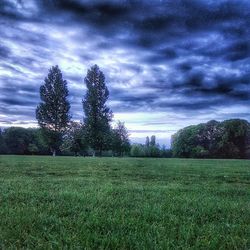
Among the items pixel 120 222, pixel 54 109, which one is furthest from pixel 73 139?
pixel 120 222

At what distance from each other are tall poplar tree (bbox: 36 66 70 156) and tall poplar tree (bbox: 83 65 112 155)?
16.4 ft

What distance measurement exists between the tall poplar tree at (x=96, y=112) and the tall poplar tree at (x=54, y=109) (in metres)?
5.00

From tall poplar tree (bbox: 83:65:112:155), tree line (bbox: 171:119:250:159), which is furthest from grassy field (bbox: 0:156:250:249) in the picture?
tree line (bbox: 171:119:250:159)

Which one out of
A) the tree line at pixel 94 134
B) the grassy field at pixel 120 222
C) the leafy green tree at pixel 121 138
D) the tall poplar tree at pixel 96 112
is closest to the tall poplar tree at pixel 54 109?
the tree line at pixel 94 134

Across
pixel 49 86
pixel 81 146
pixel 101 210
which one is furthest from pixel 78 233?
pixel 81 146

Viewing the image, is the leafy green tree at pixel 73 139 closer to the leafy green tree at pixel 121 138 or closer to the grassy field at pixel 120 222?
the leafy green tree at pixel 121 138

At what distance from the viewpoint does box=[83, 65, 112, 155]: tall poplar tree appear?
230ft

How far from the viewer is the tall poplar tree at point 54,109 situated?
69.4 metres

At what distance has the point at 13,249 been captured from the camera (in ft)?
12.4

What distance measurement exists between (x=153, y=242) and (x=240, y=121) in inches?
3996

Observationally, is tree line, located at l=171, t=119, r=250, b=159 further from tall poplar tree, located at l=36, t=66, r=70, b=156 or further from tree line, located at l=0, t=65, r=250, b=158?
tall poplar tree, located at l=36, t=66, r=70, b=156

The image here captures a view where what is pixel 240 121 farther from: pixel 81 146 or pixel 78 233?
pixel 78 233

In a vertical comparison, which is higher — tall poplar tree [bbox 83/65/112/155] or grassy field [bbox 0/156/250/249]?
tall poplar tree [bbox 83/65/112/155]

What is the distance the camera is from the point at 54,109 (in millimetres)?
71000
